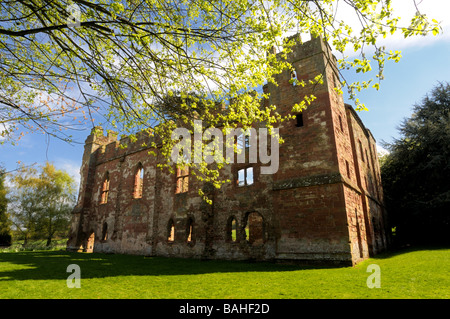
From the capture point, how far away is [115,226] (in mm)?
18031

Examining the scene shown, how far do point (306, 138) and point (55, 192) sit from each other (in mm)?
29487

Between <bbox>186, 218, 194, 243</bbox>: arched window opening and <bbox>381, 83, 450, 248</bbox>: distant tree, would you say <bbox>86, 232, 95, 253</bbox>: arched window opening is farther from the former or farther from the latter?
<bbox>381, 83, 450, 248</bbox>: distant tree

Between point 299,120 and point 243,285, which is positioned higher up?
point 299,120

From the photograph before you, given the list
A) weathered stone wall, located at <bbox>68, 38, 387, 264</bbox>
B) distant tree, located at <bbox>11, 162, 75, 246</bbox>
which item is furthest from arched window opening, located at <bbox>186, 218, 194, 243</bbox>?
distant tree, located at <bbox>11, 162, 75, 246</bbox>

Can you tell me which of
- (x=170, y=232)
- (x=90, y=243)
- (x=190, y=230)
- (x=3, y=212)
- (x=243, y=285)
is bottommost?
(x=243, y=285)

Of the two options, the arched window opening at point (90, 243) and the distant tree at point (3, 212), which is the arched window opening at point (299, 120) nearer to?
the arched window opening at point (90, 243)

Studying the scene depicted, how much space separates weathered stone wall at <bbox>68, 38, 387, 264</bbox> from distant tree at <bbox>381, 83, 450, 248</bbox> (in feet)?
14.9

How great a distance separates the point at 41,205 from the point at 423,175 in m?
36.1

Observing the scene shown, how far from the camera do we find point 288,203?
1014 cm

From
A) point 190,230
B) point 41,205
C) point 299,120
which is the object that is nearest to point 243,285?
point 299,120

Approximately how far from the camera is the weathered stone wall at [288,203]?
938 cm

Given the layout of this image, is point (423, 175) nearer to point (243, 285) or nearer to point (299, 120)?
point (299, 120)

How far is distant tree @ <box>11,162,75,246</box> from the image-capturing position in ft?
89.5
